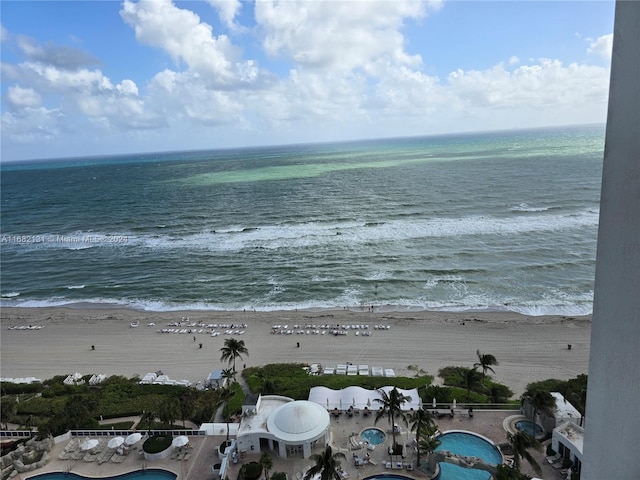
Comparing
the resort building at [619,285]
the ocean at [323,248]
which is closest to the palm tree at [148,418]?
the ocean at [323,248]

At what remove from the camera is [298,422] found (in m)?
25.1

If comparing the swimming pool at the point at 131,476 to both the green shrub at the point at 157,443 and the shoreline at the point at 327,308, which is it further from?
the shoreline at the point at 327,308

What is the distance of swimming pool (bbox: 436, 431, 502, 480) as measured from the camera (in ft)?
75.6

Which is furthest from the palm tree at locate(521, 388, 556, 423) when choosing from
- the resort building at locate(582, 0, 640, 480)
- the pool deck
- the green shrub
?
the green shrub

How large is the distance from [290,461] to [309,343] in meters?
18.4

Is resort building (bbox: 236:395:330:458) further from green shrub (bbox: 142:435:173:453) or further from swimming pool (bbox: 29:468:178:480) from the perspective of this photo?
green shrub (bbox: 142:435:173:453)

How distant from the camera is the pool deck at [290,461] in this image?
23.5m

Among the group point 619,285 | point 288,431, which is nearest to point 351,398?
point 288,431

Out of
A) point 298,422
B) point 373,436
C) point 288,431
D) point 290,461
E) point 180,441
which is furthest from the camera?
point 373,436

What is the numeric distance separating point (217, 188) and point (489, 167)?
326 feet

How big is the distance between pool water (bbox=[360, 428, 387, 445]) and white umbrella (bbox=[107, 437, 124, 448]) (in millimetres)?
14968

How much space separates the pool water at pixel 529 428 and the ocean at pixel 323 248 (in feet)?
76.9

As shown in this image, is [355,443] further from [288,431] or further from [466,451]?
[466,451]

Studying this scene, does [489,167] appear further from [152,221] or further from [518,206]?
[152,221]
